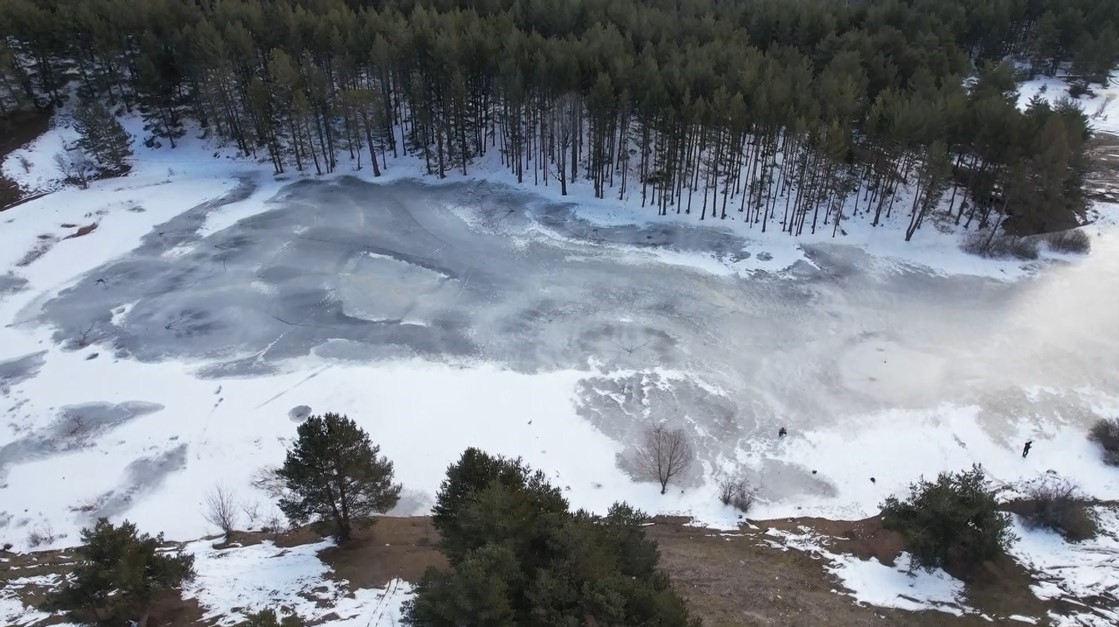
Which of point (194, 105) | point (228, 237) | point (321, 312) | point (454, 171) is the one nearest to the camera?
point (321, 312)

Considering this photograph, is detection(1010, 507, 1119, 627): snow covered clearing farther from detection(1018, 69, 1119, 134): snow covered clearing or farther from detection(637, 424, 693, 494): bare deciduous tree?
detection(1018, 69, 1119, 134): snow covered clearing

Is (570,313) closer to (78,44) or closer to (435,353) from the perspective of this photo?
(435,353)

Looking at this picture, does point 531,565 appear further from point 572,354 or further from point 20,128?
point 20,128

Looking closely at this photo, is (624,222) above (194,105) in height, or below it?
below

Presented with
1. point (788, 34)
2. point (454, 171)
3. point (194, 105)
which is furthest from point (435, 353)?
point (788, 34)

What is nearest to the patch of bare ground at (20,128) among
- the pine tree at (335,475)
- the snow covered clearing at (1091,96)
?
the pine tree at (335,475)

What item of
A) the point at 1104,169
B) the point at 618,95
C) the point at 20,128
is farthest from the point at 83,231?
the point at 1104,169

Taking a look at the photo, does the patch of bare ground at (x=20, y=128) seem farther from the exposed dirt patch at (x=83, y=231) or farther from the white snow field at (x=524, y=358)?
the exposed dirt patch at (x=83, y=231)
